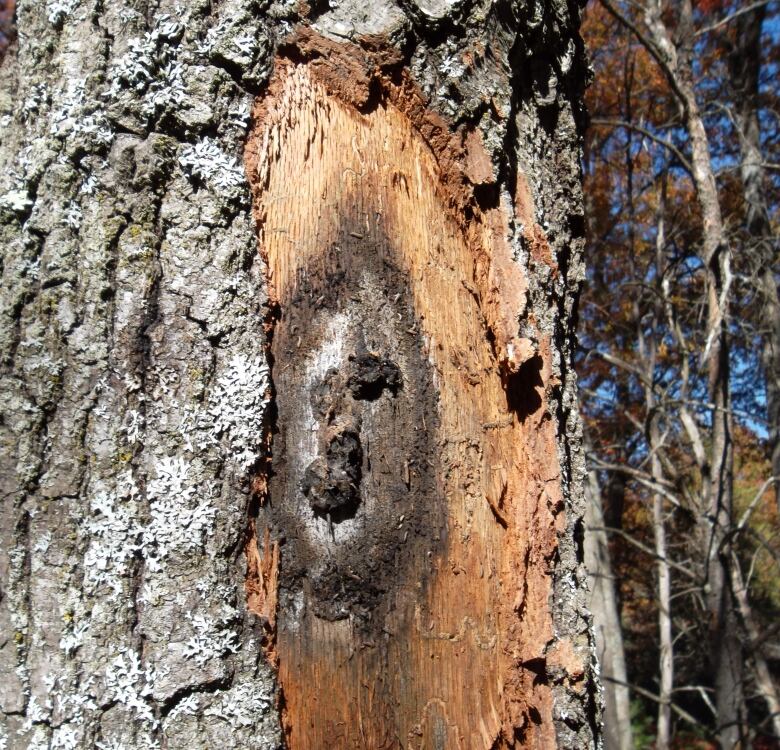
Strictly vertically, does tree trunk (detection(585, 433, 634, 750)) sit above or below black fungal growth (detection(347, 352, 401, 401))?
below

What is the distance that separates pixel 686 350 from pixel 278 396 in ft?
13.6

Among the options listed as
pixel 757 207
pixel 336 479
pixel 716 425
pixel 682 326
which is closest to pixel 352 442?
pixel 336 479

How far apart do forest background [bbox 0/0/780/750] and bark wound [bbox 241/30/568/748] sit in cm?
207

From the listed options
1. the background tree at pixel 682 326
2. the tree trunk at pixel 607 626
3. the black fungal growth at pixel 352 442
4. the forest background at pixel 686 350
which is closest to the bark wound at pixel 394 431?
the black fungal growth at pixel 352 442

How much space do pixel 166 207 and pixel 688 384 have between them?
4.69 m

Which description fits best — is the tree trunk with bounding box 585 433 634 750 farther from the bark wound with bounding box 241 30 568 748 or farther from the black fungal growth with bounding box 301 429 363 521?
the black fungal growth with bounding box 301 429 363 521

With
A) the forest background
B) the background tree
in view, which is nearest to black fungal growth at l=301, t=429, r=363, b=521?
the forest background

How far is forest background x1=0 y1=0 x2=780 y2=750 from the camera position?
4176 mm

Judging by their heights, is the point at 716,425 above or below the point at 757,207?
below

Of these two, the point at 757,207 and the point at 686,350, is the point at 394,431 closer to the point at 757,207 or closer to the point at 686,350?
the point at 686,350

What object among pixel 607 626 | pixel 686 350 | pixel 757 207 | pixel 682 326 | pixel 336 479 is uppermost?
pixel 757 207

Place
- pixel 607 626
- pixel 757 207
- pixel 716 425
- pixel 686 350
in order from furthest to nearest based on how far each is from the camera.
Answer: pixel 607 626, pixel 757 207, pixel 686 350, pixel 716 425

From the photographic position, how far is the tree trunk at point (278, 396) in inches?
37.2

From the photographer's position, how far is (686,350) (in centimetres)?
461
